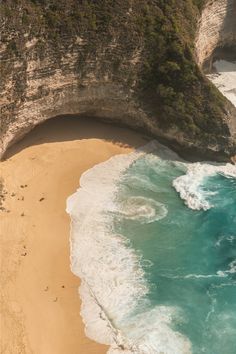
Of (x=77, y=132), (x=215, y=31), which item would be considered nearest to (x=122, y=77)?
(x=77, y=132)

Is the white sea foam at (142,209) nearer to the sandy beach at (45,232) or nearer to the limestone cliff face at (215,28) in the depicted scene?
the sandy beach at (45,232)

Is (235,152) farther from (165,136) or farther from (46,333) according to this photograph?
(46,333)

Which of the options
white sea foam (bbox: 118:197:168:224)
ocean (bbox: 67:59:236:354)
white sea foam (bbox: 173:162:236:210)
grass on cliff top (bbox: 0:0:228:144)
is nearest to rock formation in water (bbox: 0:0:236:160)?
grass on cliff top (bbox: 0:0:228:144)

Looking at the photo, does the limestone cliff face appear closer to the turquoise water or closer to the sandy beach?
the sandy beach

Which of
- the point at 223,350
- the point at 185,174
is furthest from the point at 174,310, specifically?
the point at 185,174

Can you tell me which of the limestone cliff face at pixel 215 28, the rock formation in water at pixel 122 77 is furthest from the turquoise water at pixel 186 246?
the limestone cliff face at pixel 215 28
